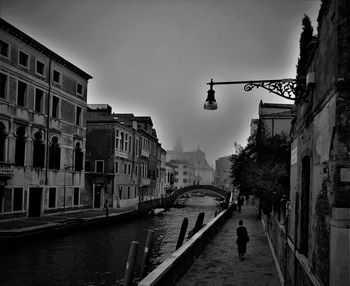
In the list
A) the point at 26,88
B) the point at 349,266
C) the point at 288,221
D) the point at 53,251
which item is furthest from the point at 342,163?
the point at 26,88

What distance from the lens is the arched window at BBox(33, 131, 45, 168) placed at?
890 inches

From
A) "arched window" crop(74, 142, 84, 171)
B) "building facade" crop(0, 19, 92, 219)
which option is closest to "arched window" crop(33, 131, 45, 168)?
"building facade" crop(0, 19, 92, 219)

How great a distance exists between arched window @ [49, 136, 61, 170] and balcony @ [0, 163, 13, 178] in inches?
163

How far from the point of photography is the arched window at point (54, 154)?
2430cm

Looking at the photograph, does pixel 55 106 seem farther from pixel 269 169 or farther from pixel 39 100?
pixel 269 169

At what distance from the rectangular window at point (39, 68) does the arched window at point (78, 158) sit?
20.5 feet

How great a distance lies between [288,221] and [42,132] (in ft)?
58.9

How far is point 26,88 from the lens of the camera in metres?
21.4

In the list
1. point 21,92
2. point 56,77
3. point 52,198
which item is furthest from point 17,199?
point 56,77

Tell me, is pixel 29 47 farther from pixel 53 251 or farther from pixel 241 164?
pixel 241 164

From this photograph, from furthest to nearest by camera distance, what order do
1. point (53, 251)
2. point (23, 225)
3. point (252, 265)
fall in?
point (23, 225) < point (53, 251) < point (252, 265)

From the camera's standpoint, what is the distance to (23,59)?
21.4m

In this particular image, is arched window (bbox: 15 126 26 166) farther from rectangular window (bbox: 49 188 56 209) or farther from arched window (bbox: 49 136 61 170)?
rectangular window (bbox: 49 188 56 209)

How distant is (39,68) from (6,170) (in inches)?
257
